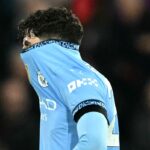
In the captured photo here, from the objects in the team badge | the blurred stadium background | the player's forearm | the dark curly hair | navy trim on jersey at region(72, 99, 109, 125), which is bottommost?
the player's forearm

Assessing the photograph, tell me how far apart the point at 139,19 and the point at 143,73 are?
45 centimetres

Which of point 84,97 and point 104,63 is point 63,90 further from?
point 104,63

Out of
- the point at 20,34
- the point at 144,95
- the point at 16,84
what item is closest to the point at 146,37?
the point at 144,95

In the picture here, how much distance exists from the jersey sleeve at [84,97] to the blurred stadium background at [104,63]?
261 centimetres

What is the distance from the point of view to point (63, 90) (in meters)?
1.94

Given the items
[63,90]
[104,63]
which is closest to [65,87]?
[63,90]

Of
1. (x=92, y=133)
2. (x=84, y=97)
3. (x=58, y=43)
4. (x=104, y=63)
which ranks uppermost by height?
(x=104, y=63)

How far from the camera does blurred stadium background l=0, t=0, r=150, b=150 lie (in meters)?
4.64

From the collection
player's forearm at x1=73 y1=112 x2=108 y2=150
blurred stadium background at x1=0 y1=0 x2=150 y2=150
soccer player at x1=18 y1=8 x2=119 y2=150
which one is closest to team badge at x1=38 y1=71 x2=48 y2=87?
soccer player at x1=18 y1=8 x2=119 y2=150

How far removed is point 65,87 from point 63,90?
1 cm

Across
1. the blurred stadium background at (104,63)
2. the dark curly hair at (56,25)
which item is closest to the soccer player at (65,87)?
the dark curly hair at (56,25)

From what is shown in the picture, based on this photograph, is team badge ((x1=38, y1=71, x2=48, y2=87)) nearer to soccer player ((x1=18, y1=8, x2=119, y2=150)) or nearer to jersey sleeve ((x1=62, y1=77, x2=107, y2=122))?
soccer player ((x1=18, y1=8, x2=119, y2=150))

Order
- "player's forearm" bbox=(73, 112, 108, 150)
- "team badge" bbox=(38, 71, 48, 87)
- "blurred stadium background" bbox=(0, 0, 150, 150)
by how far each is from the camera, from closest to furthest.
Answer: "player's forearm" bbox=(73, 112, 108, 150) < "team badge" bbox=(38, 71, 48, 87) < "blurred stadium background" bbox=(0, 0, 150, 150)

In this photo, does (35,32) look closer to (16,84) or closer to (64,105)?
(64,105)
